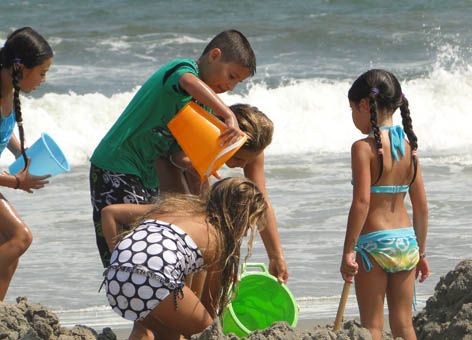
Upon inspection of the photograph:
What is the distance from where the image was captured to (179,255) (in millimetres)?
3754

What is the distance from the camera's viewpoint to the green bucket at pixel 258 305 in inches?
168

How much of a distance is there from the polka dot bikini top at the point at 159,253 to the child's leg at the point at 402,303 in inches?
32.4

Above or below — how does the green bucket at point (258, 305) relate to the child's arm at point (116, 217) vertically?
below

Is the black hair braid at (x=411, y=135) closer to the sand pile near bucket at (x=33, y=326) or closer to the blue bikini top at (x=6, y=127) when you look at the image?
the sand pile near bucket at (x=33, y=326)

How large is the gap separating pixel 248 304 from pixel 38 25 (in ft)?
49.0

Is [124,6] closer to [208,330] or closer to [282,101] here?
[282,101]

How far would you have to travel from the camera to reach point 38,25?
18.6 metres

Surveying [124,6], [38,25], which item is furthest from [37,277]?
[124,6]

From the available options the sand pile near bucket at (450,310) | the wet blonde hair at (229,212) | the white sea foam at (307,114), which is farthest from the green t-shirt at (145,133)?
the white sea foam at (307,114)

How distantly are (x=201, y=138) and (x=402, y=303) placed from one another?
1.04 meters

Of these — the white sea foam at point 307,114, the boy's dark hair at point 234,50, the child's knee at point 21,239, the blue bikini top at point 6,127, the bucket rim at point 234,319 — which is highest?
the boy's dark hair at point 234,50

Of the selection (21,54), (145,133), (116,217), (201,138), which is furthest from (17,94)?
(201,138)

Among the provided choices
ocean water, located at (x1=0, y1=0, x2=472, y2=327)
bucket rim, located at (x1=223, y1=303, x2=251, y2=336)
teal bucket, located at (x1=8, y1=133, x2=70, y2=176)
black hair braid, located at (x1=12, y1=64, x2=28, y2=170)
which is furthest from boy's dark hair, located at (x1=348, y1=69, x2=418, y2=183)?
ocean water, located at (x1=0, y1=0, x2=472, y2=327)

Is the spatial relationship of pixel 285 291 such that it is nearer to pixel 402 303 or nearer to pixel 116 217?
pixel 402 303
